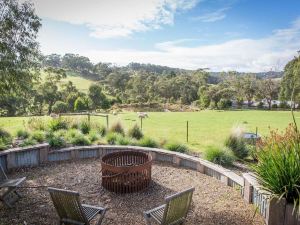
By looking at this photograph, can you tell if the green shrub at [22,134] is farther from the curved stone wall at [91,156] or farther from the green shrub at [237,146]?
the green shrub at [237,146]

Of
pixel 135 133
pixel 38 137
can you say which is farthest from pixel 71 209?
pixel 135 133

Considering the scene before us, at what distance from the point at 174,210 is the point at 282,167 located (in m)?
1.77

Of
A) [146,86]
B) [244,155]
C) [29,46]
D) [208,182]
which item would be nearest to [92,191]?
[208,182]

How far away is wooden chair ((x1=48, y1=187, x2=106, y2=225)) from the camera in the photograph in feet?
14.5

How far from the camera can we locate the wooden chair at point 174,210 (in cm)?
431

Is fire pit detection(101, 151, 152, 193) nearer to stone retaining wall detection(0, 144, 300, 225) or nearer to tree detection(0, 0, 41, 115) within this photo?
stone retaining wall detection(0, 144, 300, 225)

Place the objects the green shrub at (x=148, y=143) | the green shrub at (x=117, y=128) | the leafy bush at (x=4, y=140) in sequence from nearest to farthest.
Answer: the leafy bush at (x=4, y=140) → the green shrub at (x=148, y=143) → the green shrub at (x=117, y=128)

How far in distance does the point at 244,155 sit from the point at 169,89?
161 feet

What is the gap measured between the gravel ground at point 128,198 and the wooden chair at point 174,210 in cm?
61

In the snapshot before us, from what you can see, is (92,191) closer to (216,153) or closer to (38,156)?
(38,156)

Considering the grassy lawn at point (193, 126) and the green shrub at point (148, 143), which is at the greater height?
the green shrub at point (148, 143)

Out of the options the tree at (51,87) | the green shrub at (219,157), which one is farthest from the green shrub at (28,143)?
the tree at (51,87)

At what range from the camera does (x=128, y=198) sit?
6.34 m

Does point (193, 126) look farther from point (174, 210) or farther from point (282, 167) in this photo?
point (174, 210)
